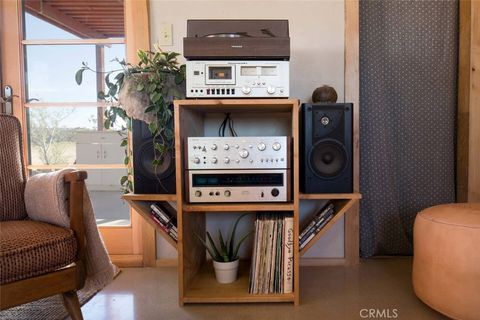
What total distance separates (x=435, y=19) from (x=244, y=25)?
1.11 meters

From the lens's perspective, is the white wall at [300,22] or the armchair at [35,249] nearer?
the armchair at [35,249]

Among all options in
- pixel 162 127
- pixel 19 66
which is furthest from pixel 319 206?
pixel 19 66

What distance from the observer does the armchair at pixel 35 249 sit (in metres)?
0.94

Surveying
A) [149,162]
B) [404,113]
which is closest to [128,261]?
[149,162]

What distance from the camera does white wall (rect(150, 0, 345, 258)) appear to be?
169cm

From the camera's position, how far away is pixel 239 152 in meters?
1.30

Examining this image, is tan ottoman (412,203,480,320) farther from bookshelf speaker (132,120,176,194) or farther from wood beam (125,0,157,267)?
wood beam (125,0,157,267)

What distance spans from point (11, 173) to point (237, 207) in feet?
2.91

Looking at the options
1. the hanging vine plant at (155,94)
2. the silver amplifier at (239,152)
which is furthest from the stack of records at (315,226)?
the hanging vine plant at (155,94)

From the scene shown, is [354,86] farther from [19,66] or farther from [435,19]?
[19,66]

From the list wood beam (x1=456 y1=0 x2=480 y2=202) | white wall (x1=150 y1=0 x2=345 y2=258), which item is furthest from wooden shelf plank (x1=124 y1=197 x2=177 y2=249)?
wood beam (x1=456 y1=0 x2=480 y2=202)

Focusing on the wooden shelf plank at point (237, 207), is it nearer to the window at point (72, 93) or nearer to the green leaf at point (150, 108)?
the green leaf at point (150, 108)

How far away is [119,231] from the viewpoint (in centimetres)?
181

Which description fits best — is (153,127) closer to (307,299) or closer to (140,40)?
(140,40)
